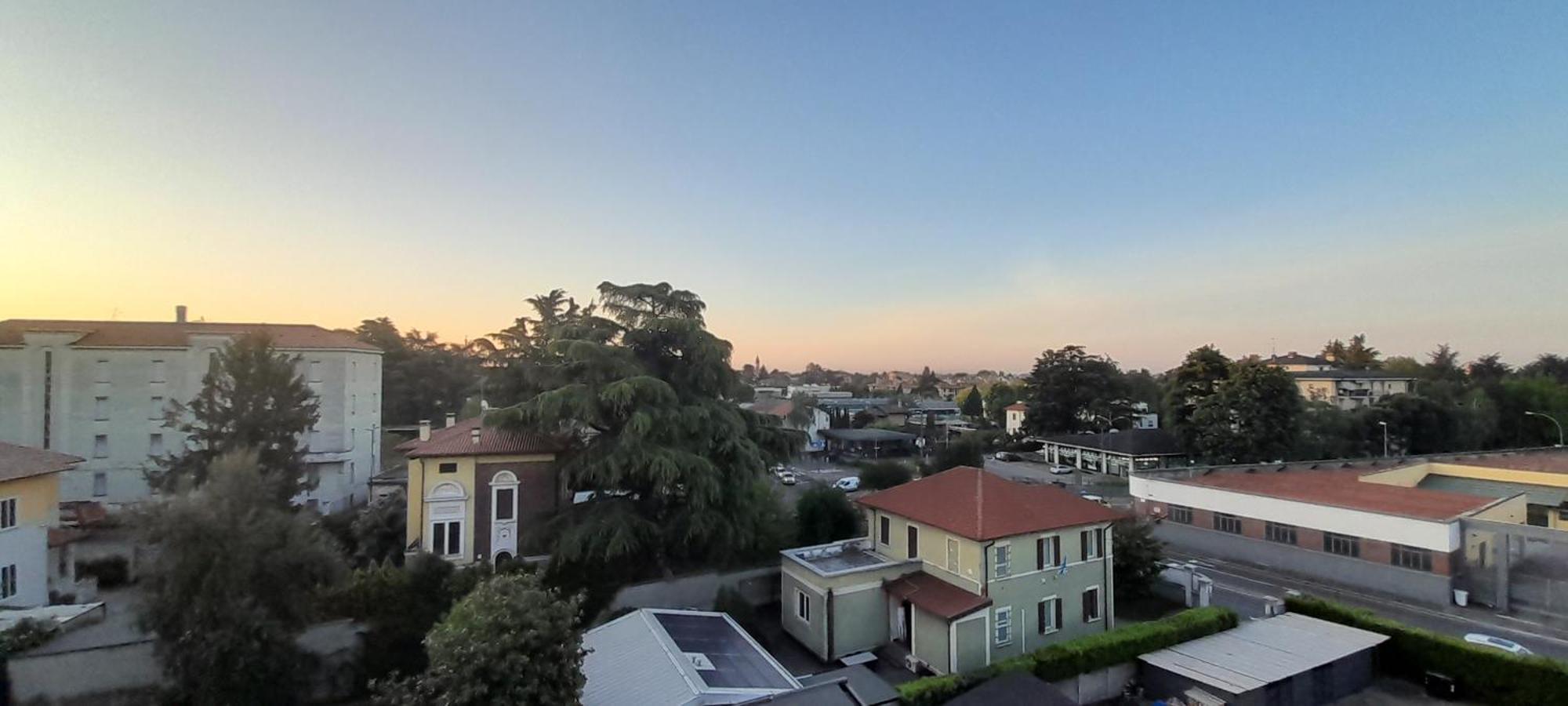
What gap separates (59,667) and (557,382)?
12.0m

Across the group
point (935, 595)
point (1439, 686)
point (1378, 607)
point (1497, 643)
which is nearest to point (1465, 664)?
point (1439, 686)

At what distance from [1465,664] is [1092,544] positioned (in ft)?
27.2

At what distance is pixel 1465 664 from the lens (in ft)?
52.7

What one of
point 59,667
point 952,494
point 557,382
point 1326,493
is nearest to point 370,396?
point 557,382

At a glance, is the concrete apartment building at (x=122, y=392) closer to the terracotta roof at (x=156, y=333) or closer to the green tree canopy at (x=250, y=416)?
the terracotta roof at (x=156, y=333)

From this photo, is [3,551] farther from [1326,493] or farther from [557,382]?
[1326,493]

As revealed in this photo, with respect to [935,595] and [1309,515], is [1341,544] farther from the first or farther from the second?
[935,595]

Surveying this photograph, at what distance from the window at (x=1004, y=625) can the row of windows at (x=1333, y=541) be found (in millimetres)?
14748

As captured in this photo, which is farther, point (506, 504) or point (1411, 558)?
point (1411, 558)

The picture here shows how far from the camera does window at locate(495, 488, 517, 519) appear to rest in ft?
70.4

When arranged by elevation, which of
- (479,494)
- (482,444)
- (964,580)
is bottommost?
(964,580)

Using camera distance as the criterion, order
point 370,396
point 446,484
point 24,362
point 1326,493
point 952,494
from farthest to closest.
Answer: point 370,396 < point 24,362 < point 1326,493 < point 446,484 < point 952,494

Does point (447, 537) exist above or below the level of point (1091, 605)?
above

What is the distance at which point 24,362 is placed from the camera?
2728 cm
